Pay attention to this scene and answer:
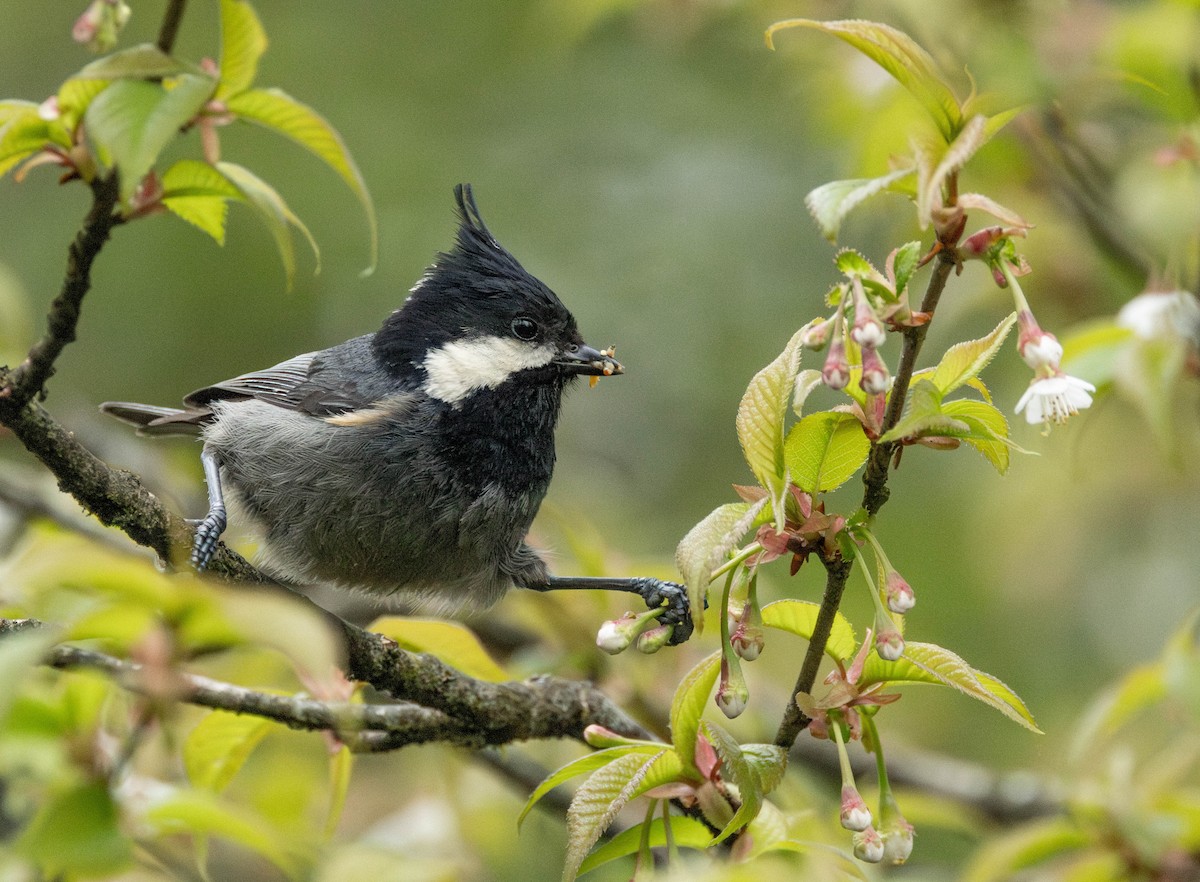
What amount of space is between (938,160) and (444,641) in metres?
1.76

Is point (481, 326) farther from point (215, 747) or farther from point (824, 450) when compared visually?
point (824, 450)

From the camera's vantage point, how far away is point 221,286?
25.5 ft

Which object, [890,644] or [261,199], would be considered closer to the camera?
[890,644]

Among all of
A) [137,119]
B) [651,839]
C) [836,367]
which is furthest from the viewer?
[651,839]

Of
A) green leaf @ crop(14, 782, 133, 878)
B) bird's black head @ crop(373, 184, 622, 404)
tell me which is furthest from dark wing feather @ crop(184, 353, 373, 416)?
green leaf @ crop(14, 782, 133, 878)

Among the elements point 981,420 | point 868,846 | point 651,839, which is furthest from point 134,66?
point 868,846

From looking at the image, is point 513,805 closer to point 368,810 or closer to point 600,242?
point 368,810

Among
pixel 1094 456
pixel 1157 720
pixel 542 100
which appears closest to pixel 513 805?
pixel 1094 456

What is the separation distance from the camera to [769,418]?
2111 mm

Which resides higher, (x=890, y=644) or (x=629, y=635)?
(x=890, y=644)

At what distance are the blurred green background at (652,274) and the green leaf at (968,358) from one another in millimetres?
2174

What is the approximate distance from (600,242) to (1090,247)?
166 inches

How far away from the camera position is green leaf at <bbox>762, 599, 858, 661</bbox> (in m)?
2.46

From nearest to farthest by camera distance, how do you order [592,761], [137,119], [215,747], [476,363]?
[137,119] → [592,761] → [215,747] → [476,363]
